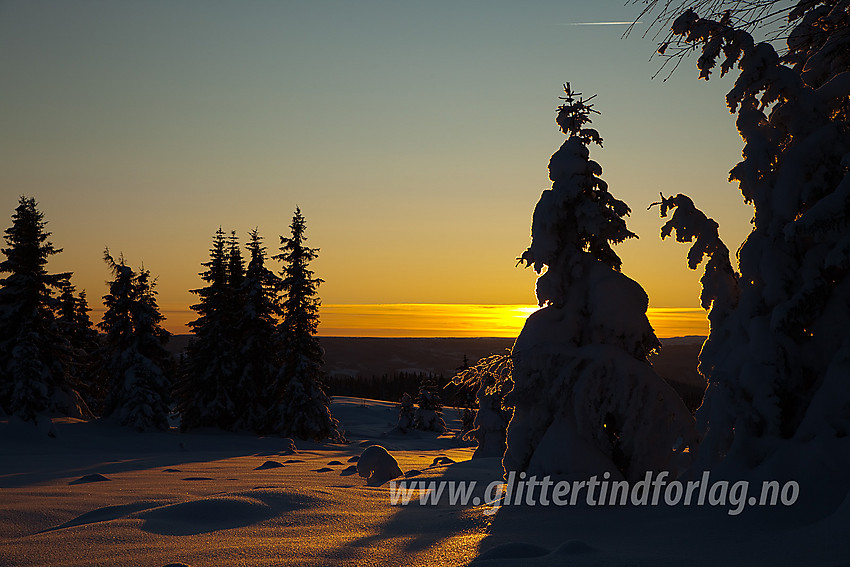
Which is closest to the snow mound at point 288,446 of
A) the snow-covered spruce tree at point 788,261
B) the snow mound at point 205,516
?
the snow mound at point 205,516

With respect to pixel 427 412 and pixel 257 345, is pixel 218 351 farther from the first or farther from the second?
pixel 427 412

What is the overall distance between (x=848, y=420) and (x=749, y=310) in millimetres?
1961

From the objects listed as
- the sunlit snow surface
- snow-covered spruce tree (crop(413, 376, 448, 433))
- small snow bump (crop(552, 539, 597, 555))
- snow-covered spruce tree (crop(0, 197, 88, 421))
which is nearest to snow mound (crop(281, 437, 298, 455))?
snow-covered spruce tree (crop(0, 197, 88, 421))

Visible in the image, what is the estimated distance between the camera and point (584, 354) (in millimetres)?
10484

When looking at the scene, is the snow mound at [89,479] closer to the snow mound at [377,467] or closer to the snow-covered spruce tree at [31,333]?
the snow mound at [377,467]

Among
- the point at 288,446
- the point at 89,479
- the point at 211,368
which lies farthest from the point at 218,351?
the point at 89,479

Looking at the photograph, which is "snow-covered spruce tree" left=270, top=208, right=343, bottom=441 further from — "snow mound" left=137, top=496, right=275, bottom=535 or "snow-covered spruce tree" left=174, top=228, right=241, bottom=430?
"snow mound" left=137, top=496, right=275, bottom=535

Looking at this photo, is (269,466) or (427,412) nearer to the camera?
(269,466)

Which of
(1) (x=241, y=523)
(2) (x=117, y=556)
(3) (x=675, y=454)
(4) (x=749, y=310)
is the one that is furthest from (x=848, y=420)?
(2) (x=117, y=556)

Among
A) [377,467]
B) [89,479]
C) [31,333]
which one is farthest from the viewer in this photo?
[31,333]

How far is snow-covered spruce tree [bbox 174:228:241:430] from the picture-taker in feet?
111

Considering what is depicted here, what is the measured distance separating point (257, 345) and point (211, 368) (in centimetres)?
290

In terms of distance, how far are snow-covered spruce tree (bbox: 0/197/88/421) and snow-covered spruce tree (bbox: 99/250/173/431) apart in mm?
2508

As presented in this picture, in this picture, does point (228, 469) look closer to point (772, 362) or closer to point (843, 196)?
point (772, 362)
